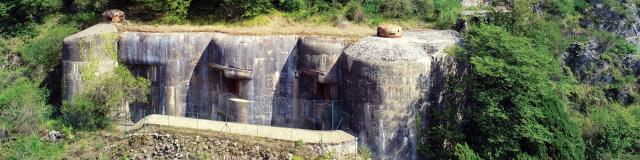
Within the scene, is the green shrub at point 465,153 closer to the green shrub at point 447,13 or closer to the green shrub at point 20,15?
the green shrub at point 447,13

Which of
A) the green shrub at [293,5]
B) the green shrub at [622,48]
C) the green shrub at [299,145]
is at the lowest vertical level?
the green shrub at [299,145]

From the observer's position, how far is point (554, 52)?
21.0 metres

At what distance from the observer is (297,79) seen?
69.5 feet

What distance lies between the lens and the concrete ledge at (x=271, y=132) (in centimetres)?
1877

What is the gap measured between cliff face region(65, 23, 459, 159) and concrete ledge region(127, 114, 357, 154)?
21.2 inches

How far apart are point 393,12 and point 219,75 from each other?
22.6 ft

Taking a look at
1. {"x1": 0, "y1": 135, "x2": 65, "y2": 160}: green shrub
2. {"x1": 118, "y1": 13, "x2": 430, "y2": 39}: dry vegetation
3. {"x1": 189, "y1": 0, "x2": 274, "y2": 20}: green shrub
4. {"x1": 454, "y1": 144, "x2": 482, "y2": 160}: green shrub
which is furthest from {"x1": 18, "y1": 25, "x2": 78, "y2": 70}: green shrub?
{"x1": 454, "y1": 144, "x2": 482, "y2": 160}: green shrub

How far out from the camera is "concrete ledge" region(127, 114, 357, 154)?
1877 cm

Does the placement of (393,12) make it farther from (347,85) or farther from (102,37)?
(102,37)

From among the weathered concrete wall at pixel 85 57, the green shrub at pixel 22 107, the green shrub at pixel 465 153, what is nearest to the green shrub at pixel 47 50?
the green shrub at pixel 22 107

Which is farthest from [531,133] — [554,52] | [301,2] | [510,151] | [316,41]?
[301,2]

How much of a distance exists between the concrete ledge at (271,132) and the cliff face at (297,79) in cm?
54

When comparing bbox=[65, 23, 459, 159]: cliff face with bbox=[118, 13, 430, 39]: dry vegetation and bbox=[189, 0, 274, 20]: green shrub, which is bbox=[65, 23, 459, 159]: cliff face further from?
bbox=[189, 0, 274, 20]: green shrub

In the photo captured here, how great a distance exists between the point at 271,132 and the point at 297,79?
256cm
